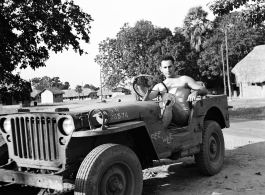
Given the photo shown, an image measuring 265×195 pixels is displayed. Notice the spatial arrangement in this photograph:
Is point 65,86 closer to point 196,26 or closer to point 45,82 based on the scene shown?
point 45,82

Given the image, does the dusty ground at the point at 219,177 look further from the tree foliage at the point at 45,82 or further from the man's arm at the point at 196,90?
the tree foliage at the point at 45,82

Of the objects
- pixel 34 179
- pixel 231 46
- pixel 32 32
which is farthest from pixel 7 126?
pixel 231 46

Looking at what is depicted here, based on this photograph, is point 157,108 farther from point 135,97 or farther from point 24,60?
point 24,60

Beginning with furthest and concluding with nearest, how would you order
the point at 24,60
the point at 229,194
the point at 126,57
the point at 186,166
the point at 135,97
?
the point at 126,57 < the point at 24,60 < the point at 186,166 < the point at 135,97 < the point at 229,194

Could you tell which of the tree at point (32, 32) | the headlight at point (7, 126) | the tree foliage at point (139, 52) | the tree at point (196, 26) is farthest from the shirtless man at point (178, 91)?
the tree at point (196, 26)

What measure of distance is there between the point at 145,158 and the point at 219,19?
52569 mm

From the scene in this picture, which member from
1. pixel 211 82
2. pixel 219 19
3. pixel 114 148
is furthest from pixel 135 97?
pixel 219 19

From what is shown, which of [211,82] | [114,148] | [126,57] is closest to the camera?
[114,148]

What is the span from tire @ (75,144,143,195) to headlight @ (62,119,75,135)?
1.13 ft

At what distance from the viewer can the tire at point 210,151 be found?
5.62 metres

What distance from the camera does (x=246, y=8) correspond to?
41.9 feet

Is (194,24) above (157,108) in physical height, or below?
above

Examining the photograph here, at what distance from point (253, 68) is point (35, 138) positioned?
39042mm

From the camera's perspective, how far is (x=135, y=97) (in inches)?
211
